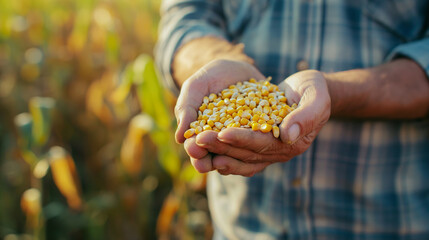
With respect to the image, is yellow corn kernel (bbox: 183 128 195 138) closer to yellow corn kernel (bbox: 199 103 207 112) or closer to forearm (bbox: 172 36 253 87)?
yellow corn kernel (bbox: 199 103 207 112)

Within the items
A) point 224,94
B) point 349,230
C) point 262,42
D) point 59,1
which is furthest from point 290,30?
point 59,1

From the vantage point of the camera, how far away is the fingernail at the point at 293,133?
31.9 inches

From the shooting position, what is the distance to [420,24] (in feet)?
3.68

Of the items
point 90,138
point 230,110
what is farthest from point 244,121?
point 90,138

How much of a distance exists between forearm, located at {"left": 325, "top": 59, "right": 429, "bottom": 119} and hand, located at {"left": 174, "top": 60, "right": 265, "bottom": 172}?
21 centimetres

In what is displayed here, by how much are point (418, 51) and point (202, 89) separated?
0.55 metres

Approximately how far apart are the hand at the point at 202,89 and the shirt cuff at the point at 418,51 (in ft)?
1.19

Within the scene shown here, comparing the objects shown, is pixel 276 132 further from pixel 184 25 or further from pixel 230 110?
pixel 184 25

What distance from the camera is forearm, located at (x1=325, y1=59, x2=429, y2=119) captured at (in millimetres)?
1017

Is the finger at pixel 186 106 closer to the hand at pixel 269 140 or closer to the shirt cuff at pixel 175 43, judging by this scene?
the hand at pixel 269 140

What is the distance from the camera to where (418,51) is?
1044mm

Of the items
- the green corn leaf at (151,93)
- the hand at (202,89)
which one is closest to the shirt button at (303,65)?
the hand at (202,89)

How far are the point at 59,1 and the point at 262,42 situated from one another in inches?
111

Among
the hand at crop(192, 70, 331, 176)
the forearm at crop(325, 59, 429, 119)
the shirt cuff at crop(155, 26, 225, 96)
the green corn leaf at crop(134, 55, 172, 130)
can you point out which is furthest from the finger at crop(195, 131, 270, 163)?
the green corn leaf at crop(134, 55, 172, 130)
